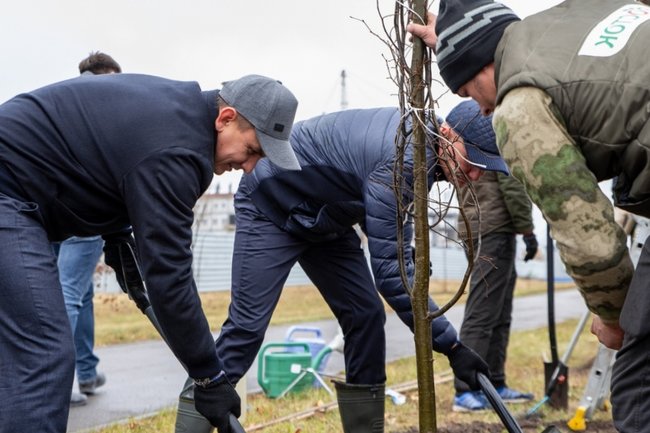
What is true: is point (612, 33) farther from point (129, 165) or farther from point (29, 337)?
point (29, 337)

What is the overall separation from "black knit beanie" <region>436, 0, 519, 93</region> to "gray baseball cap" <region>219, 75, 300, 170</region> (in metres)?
0.75

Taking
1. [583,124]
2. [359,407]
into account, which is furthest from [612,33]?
[359,407]

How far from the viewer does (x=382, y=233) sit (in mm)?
3859

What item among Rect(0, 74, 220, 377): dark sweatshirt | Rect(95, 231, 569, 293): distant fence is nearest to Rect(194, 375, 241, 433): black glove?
Rect(0, 74, 220, 377): dark sweatshirt

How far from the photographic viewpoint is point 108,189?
311 cm

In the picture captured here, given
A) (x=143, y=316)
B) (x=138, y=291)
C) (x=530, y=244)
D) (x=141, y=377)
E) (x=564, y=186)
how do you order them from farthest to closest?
(x=143, y=316), (x=141, y=377), (x=530, y=244), (x=138, y=291), (x=564, y=186)

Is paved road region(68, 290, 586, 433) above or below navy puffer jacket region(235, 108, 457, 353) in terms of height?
below

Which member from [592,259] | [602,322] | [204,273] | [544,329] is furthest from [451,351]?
[204,273]

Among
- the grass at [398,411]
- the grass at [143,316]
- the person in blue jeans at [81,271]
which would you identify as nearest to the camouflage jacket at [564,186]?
the grass at [398,411]

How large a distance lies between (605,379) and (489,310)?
105 cm

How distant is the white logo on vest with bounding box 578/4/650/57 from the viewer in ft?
8.13

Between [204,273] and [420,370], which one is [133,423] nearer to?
[420,370]

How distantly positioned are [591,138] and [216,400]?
180 cm

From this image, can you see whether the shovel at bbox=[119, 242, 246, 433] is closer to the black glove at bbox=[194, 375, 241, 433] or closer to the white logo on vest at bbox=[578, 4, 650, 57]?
the black glove at bbox=[194, 375, 241, 433]
